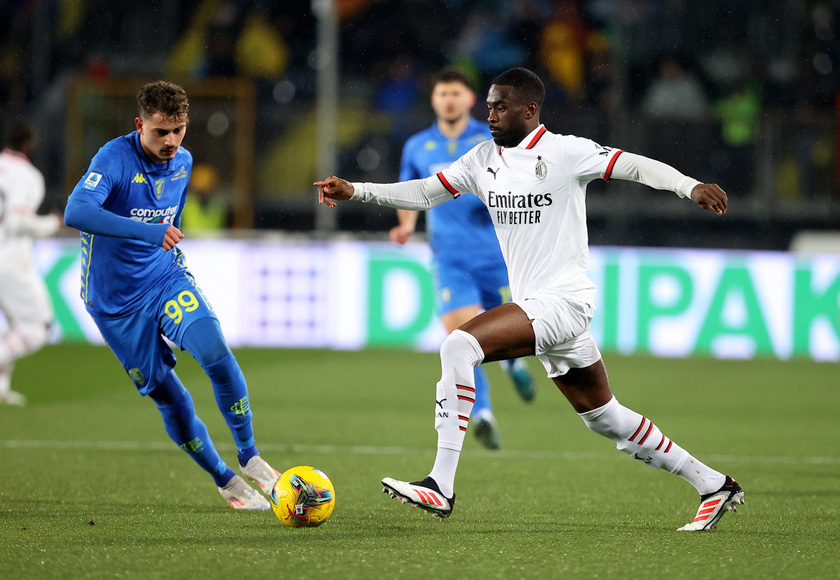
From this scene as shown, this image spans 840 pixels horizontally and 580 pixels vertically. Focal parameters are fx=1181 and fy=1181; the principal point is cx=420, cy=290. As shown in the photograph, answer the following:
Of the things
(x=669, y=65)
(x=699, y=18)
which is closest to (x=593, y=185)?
(x=669, y=65)

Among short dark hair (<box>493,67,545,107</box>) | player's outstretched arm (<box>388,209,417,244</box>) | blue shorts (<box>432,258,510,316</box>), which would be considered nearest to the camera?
short dark hair (<box>493,67,545,107</box>)

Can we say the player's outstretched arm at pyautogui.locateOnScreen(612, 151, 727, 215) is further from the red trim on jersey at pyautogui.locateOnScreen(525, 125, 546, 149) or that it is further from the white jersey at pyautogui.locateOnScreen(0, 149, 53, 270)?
the white jersey at pyautogui.locateOnScreen(0, 149, 53, 270)

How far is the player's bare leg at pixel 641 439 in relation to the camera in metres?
4.90

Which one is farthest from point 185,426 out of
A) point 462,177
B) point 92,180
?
point 462,177

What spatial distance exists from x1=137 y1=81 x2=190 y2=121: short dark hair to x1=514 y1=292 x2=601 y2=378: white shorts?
172 centimetres

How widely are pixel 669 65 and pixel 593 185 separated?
7.06ft

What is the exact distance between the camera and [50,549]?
4.34 meters

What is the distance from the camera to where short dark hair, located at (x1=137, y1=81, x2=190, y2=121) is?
16.9 feet

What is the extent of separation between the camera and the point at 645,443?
496 centimetres

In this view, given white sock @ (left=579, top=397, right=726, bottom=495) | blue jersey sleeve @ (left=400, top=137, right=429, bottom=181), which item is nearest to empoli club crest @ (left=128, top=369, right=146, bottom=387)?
white sock @ (left=579, top=397, right=726, bottom=495)

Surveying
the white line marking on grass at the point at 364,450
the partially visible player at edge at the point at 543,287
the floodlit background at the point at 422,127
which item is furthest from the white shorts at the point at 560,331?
the floodlit background at the point at 422,127

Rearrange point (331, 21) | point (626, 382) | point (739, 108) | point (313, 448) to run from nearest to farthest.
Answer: point (313, 448) < point (626, 382) < point (331, 21) < point (739, 108)

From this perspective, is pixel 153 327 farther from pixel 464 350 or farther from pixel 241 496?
pixel 464 350

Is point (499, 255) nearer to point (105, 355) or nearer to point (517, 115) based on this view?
point (517, 115)
